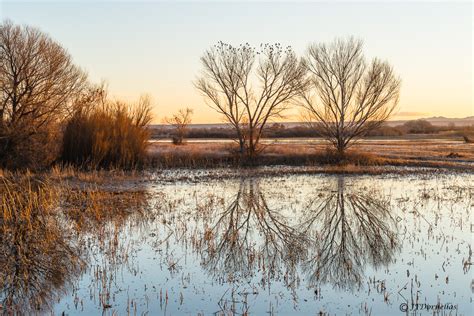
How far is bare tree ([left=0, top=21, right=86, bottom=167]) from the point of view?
23695 millimetres

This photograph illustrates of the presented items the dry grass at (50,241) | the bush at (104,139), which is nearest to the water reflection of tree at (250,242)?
the dry grass at (50,241)

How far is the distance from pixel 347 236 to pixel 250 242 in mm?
2213

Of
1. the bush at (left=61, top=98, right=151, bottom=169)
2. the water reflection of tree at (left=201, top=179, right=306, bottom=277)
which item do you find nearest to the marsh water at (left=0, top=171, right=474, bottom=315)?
the water reflection of tree at (left=201, top=179, right=306, bottom=277)

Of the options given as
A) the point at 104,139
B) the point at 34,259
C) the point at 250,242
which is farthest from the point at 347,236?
the point at 104,139

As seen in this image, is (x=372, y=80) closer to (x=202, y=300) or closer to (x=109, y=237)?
(x=109, y=237)

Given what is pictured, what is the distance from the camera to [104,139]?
947 inches

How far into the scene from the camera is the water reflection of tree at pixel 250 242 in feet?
28.2

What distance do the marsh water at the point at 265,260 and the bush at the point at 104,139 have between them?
9391 millimetres

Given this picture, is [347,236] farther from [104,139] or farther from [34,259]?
[104,139]

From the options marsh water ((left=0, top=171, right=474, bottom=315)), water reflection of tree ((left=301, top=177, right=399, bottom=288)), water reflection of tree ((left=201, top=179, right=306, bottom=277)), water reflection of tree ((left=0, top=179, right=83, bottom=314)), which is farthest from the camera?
water reflection of tree ((left=201, top=179, right=306, bottom=277))

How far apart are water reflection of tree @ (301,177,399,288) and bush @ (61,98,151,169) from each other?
1209 cm

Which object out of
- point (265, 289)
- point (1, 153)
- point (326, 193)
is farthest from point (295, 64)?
point (265, 289)

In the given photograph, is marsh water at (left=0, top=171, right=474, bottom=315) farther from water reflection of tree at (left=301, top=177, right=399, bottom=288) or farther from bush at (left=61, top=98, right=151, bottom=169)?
bush at (left=61, top=98, right=151, bottom=169)

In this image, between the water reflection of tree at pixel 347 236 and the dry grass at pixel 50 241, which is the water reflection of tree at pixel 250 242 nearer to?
the water reflection of tree at pixel 347 236
